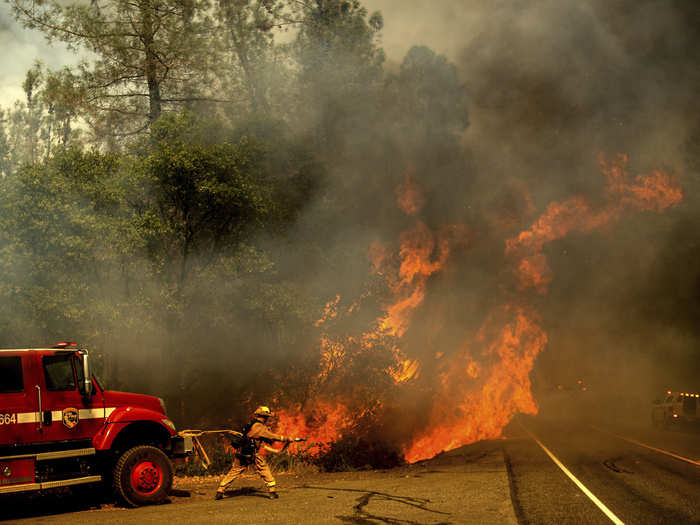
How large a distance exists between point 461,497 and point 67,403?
21.9 ft

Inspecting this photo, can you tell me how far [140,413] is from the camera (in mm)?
11469

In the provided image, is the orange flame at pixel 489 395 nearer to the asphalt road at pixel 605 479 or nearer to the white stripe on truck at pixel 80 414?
the asphalt road at pixel 605 479

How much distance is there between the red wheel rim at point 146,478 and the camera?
36.7 ft

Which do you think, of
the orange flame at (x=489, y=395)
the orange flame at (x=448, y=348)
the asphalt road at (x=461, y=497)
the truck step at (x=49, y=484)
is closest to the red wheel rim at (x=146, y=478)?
the asphalt road at (x=461, y=497)

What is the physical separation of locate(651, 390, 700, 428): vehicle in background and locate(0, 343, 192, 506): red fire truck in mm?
21897

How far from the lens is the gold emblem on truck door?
10.6 m

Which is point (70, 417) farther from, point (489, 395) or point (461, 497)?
point (489, 395)

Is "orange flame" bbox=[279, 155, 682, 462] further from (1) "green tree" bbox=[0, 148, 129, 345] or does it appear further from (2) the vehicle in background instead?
(1) "green tree" bbox=[0, 148, 129, 345]

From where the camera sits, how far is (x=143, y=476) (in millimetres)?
11266

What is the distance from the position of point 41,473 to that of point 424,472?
8.54 m

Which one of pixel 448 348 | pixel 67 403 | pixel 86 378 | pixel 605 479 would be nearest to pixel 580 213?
pixel 448 348

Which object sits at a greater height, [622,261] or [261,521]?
[622,261]

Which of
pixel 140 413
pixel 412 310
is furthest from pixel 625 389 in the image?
pixel 140 413

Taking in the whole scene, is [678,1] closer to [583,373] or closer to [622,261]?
[622,261]
